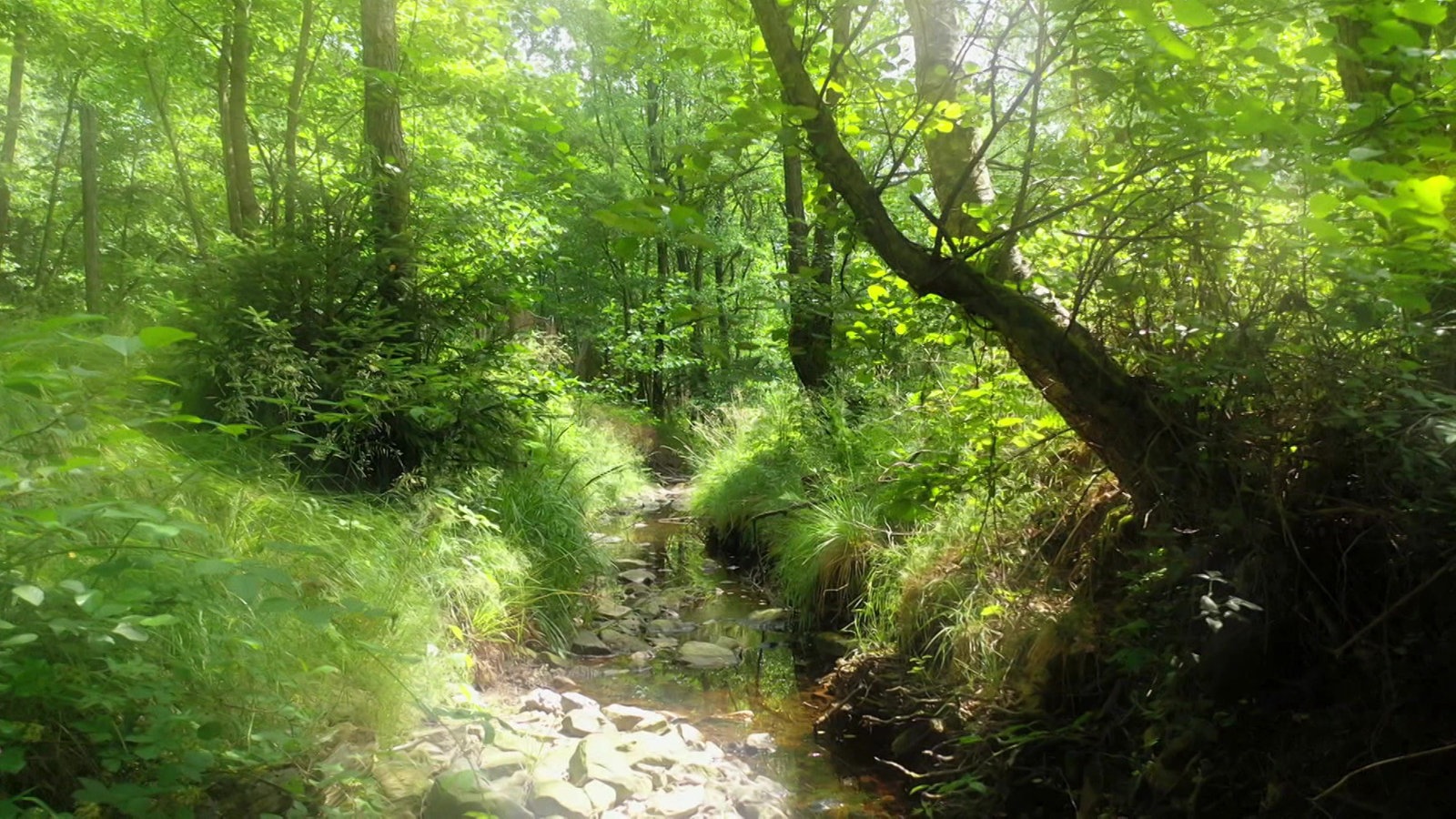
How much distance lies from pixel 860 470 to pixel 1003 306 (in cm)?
375

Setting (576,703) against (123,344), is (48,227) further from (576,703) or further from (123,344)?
(123,344)

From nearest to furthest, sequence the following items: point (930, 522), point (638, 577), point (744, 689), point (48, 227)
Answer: point (930, 522), point (744, 689), point (638, 577), point (48, 227)

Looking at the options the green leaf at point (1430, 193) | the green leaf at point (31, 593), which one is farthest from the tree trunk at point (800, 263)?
the green leaf at point (31, 593)

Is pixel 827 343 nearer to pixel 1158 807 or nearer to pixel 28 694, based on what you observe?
pixel 1158 807

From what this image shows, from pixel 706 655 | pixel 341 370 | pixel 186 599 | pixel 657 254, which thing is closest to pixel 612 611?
pixel 706 655

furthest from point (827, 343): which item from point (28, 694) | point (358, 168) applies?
point (28, 694)

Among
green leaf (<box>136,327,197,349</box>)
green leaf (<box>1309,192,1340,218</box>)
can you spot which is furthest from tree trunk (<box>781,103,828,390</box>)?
green leaf (<box>136,327,197,349</box>)

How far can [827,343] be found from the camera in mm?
8117

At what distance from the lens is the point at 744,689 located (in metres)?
5.24

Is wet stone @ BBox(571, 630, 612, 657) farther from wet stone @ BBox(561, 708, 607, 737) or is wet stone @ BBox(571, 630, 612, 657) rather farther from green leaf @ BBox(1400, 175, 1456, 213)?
green leaf @ BBox(1400, 175, 1456, 213)

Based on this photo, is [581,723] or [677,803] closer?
[677,803]

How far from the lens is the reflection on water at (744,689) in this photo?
4035mm

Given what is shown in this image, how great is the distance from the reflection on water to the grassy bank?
825mm

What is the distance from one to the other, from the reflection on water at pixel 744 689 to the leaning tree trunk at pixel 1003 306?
1.92m
